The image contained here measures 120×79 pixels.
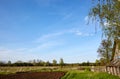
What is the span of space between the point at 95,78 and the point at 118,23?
16.8m

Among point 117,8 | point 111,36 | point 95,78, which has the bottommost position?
point 95,78

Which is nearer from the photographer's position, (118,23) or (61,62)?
(118,23)

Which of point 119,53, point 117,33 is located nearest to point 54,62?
point 119,53

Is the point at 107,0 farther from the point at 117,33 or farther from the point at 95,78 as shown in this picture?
the point at 95,78

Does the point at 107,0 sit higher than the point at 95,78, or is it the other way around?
the point at 107,0

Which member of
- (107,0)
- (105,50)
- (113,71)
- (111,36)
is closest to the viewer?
(107,0)

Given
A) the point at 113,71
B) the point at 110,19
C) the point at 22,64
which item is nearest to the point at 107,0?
the point at 110,19

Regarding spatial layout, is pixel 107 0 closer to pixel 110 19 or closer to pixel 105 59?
pixel 110 19

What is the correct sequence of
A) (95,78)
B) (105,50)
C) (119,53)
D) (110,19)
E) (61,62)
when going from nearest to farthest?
1. (110,19)
2. (95,78)
3. (119,53)
4. (105,50)
5. (61,62)

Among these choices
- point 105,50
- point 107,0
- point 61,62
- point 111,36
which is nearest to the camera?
point 107,0

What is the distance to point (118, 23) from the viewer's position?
1275 cm

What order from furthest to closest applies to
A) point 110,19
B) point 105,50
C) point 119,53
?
point 105,50, point 119,53, point 110,19

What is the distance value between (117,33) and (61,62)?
89900 mm

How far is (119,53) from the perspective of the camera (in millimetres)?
37906
